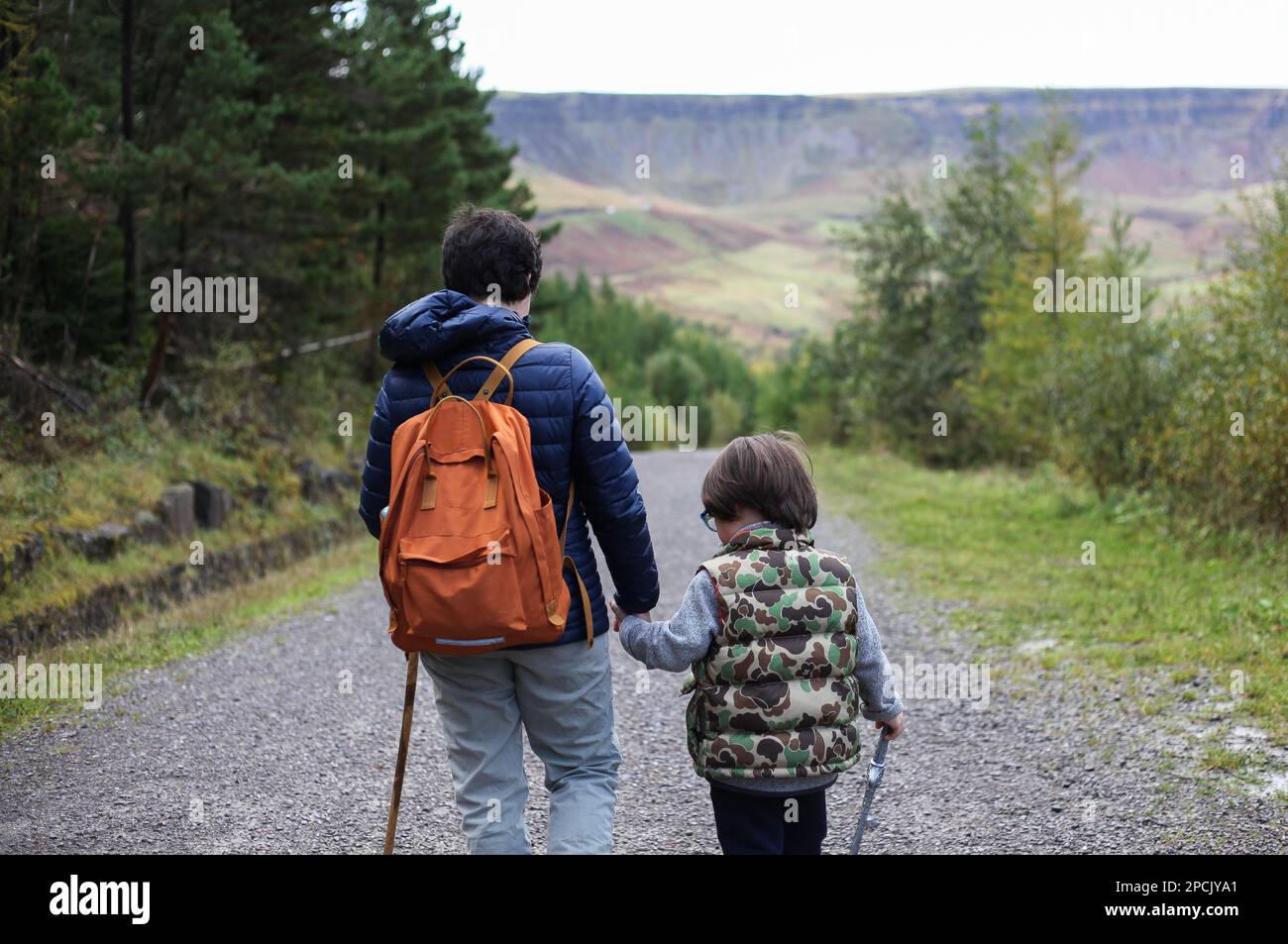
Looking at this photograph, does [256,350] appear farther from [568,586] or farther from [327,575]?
[568,586]

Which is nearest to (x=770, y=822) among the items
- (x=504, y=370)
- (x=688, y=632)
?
(x=688, y=632)

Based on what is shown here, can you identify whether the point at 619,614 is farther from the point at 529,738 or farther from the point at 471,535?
the point at 471,535

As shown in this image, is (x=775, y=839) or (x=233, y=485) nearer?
(x=775, y=839)

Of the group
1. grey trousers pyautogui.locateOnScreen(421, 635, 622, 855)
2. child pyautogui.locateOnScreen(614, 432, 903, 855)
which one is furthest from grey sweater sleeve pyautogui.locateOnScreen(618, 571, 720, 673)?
grey trousers pyautogui.locateOnScreen(421, 635, 622, 855)

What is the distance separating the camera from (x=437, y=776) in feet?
17.9

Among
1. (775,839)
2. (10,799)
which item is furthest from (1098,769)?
(10,799)

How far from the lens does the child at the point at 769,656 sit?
2986 millimetres

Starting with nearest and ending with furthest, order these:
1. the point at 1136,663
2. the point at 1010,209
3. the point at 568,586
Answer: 1. the point at 568,586
2. the point at 1136,663
3. the point at 1010,209

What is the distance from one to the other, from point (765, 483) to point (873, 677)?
63 cm

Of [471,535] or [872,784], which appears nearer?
[471,535]

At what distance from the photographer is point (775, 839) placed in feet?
10.0

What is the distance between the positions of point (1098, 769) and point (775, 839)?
2.94 m

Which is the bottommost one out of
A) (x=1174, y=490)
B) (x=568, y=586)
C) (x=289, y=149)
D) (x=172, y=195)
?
(x=1174, y=490)

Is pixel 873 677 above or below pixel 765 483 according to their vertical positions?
below
